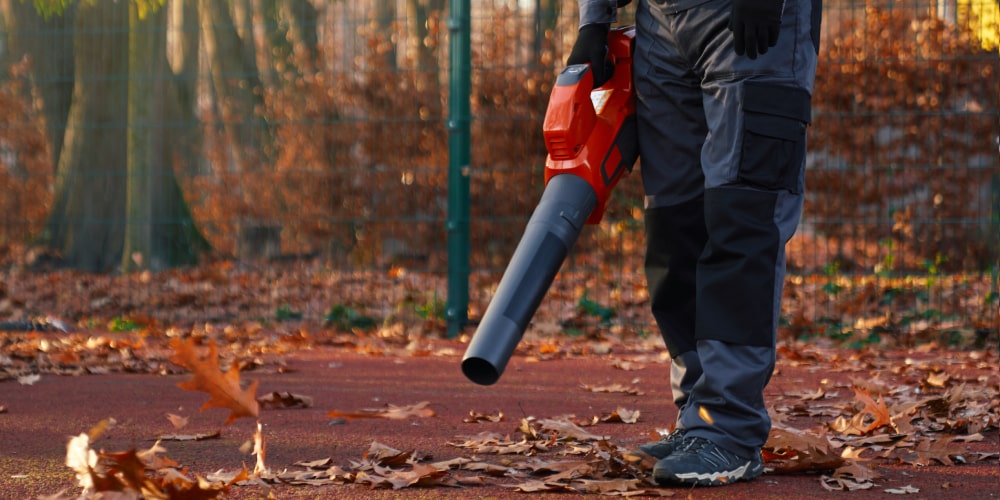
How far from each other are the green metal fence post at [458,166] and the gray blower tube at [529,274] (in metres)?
4.05

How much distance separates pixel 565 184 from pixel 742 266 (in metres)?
0.48

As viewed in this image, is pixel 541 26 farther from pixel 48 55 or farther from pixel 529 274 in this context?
pixel 529 274

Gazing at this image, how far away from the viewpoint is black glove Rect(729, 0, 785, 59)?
2.69 metres

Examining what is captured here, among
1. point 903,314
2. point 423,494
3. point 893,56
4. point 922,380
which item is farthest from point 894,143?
point 423,494

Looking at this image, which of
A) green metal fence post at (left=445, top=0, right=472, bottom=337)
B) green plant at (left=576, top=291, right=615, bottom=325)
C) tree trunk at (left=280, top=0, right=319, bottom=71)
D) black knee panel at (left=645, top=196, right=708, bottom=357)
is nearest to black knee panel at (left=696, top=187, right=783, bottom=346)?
black knee panel at (left=645, top=196, right=708, bottom=357)

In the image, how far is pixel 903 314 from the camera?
710 cm

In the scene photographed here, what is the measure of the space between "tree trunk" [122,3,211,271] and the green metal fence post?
1999 mm

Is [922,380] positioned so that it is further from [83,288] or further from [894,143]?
[83,288]

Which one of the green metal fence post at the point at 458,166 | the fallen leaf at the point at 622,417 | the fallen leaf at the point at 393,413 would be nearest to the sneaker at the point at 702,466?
the fallen leaf at the point at 622,417

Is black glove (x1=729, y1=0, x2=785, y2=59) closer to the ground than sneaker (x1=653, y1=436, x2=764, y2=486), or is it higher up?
higher up

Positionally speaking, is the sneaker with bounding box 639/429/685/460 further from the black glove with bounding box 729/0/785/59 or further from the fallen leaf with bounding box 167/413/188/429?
the fallen leaf with bounding box 167/413/188/429

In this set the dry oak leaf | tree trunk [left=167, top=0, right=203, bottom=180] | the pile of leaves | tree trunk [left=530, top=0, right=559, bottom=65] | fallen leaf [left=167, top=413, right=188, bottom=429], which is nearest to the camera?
the pile of leaves

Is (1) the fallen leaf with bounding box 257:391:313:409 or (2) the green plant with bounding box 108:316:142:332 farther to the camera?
(2) the green plant with bounding box 108:316:142:332

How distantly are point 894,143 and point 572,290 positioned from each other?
240cm
